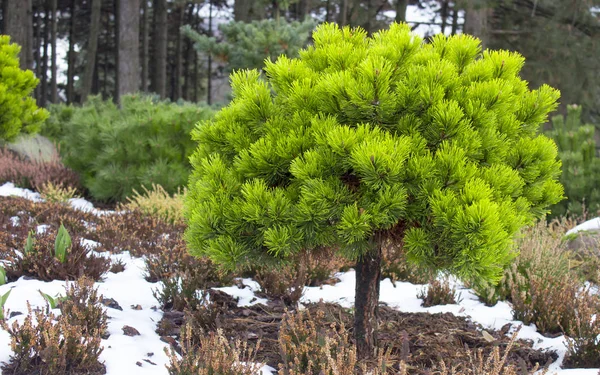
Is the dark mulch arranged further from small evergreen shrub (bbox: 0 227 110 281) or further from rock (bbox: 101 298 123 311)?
small evergreen shrub (bbox: 0 227 110 281)

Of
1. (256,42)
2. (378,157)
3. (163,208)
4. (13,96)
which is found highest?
(256,42)

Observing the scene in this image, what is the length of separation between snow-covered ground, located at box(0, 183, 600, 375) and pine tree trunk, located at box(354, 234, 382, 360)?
57cm

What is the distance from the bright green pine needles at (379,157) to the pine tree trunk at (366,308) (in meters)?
0.39

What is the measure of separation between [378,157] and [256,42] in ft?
31.0

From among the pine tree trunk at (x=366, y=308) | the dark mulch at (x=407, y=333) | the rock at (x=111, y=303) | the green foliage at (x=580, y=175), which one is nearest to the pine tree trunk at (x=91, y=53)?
the green foliage at (x=580, y=175)

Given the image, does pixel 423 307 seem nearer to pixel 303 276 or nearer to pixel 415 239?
Answer: pixel 303 276

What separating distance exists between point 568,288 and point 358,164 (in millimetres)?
2611

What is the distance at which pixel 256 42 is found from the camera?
1160 cm

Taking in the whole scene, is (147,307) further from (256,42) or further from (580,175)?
(256,42)

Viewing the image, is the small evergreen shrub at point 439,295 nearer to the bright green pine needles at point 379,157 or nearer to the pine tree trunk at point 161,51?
the bright green pine needles at point 379,157

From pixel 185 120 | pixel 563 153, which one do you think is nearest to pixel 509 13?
pixel 563 153

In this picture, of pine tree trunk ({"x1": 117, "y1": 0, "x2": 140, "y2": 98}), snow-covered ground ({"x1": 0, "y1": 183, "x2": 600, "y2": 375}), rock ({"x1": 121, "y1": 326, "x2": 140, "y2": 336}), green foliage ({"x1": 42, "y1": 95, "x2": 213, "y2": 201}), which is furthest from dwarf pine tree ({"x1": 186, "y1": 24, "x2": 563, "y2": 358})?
pine tree trunk ({"x1": 117, "y1": 0, "x2": 140, "y2": 98})

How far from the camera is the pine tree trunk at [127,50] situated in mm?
15711

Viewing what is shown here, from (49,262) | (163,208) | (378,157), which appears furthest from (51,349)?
(163,208)
